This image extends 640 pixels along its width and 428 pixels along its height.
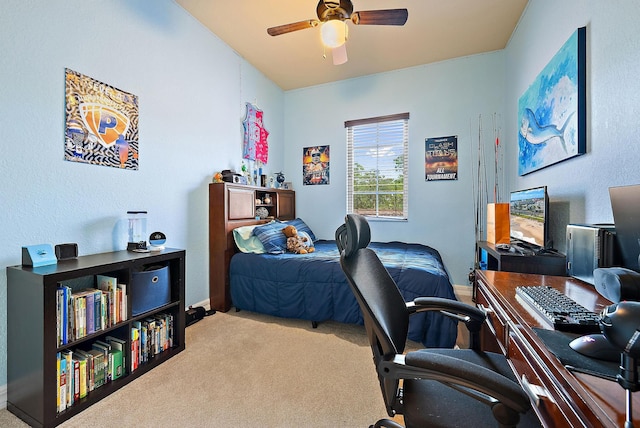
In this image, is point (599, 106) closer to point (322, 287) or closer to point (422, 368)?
point (422, 368)

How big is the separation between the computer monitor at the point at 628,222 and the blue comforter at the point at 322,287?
3.86 ft

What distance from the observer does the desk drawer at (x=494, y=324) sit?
1.07 m

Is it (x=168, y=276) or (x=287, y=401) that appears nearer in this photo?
(x=287, y=401)

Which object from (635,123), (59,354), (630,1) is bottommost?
(59,354)

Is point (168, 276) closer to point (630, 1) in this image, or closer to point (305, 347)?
point (305, 347)

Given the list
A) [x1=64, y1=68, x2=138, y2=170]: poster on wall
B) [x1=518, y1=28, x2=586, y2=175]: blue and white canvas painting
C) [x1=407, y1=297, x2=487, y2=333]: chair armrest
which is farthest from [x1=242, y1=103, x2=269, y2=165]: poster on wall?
[x1=518, y1=28, x2=586, y2=175]: blue and white canvas painting

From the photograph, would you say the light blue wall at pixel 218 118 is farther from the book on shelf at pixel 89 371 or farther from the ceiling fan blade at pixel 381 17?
the ceiling fan blade at pixel 381 17

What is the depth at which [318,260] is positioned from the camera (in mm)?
2568

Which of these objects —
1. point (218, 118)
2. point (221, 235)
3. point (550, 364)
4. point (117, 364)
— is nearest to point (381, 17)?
point (218, 118)

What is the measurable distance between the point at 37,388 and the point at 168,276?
844mm

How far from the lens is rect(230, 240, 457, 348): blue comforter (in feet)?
6.94

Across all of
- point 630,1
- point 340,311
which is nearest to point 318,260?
point 340,311

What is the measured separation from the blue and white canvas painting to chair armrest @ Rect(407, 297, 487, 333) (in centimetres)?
127

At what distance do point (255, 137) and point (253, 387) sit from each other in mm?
2944
